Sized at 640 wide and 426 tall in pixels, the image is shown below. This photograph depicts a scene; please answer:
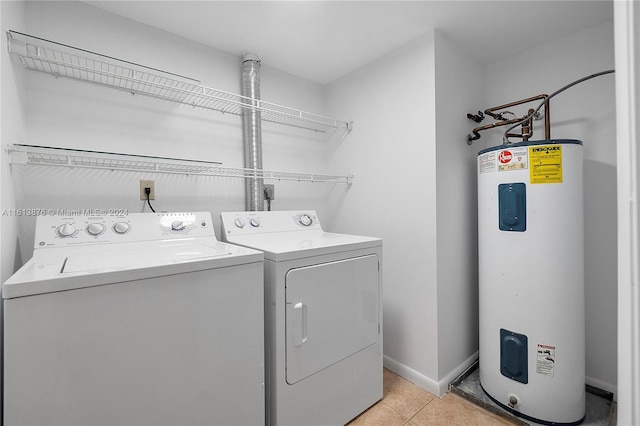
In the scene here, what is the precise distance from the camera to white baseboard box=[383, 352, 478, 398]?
174 cm

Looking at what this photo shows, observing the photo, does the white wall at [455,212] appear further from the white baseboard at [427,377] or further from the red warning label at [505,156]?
the red warning label at [505,156]

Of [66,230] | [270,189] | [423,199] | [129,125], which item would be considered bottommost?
[66,230]

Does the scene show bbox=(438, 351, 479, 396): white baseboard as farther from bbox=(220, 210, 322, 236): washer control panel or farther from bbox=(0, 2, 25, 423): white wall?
bbox=(0, 2, 25, 423): white wall

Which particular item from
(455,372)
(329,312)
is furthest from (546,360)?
(329,312)

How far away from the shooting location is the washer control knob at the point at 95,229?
1.30 metres

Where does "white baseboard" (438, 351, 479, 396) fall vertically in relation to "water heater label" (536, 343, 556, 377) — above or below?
below

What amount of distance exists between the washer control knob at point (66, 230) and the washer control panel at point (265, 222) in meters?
0.69

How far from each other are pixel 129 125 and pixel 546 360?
2.66 metres

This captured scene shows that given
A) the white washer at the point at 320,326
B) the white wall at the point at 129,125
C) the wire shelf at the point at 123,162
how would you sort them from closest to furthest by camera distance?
the wire shelf at the point at 123,162
the white washer at the point at 320,326
the white wall at the point at 129,125

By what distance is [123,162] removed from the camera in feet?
5.08

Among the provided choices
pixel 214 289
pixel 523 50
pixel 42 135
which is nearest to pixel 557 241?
pixel 523 50

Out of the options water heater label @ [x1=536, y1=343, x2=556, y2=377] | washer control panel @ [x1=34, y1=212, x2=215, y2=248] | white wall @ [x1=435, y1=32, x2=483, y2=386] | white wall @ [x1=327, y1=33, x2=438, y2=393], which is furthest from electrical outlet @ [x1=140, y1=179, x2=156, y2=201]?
water heater label @ [x1=536, y1=343, x2=556, y2=377]

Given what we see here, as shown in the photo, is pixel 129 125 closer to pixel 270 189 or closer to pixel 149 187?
pixel 149 187

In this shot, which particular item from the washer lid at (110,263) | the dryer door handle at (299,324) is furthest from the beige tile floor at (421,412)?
the washer lid at (110,263)
